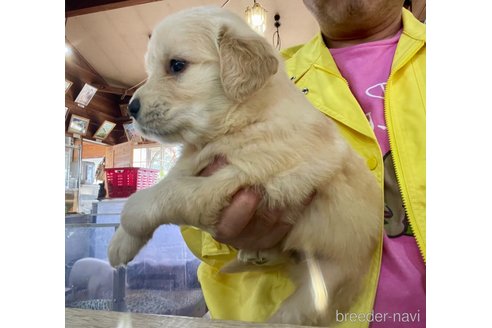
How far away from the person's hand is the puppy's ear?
12 centimetres

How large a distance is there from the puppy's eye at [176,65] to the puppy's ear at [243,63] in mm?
66

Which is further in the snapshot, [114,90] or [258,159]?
[114,90]

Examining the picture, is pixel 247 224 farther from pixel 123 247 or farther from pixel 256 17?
pixel 256 17

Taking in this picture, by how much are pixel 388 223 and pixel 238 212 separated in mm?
242

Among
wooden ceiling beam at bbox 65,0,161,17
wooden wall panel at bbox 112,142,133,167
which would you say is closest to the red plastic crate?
wooden wall panel at bbox 112,142,133,167

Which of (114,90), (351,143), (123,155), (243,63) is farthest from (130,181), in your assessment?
(351,143)

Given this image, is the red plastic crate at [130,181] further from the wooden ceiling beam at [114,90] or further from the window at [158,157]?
the wooden ceiling beam at [114,90]

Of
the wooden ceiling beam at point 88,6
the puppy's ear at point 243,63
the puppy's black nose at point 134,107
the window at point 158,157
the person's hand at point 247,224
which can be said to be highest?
the wooden ceiling beam at point 88,6

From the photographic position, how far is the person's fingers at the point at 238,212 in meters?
0.67

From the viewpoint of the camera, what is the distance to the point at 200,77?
715 mm

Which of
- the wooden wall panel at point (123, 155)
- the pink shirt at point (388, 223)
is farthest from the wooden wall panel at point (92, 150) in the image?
→ the pink shirt at point (388, 223)

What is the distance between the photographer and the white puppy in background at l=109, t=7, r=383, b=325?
0.68 meters

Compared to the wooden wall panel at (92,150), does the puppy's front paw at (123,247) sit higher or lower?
lower
